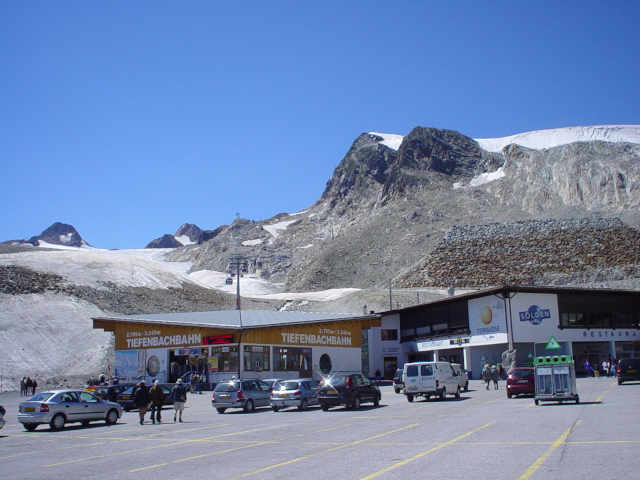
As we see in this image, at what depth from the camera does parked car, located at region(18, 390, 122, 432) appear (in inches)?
736

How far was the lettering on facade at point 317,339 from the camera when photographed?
40688 millimetres

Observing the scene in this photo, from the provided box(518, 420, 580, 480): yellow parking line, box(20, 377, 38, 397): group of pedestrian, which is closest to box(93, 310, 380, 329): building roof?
box(20, 377, 38, 397): group of pedestrian

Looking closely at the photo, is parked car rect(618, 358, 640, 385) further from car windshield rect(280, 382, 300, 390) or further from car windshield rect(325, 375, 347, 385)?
car windshield rect(280, 382, 300, 390)

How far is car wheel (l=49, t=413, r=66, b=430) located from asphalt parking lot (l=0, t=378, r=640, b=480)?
336 mm

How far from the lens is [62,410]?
19.1 metres

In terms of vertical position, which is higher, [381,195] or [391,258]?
[381,195]

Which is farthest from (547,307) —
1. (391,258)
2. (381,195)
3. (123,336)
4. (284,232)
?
(284,232)

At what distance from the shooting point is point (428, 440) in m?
13.1

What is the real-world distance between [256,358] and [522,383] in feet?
61.5

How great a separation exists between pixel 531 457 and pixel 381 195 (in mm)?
134554

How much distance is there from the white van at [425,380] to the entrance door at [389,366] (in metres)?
27.0

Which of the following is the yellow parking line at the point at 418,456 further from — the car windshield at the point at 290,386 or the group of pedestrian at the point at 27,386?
the group of pedestrian at the point at 27,386

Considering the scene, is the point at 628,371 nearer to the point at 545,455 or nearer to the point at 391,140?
the point at 545,455

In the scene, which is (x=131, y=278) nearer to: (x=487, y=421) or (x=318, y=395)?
(x=318, y=395)
